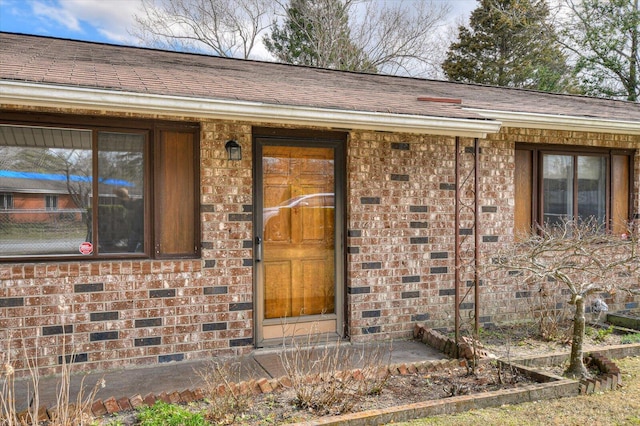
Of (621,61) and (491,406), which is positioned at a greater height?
(621,61)

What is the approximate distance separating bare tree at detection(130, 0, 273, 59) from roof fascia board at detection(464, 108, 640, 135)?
14579 millimetres

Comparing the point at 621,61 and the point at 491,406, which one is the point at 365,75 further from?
the point at 621,61

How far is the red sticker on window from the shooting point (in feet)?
15.8

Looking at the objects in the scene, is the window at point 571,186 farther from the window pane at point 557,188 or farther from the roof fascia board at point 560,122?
the roof fascia board at point 560,122

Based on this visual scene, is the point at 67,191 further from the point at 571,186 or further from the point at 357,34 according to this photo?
the point at 357,34

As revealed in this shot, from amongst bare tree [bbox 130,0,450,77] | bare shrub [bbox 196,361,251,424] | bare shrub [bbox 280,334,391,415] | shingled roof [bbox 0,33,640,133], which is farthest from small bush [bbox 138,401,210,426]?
bare tree [bbox 130,0,450,77]

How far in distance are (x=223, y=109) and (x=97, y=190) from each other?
152 cm

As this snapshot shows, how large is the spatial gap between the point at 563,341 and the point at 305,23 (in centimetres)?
1651

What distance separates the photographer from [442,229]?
624 centimetres

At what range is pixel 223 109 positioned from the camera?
4418 mm

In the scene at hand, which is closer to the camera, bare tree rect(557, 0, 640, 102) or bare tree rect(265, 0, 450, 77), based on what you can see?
bare tree rect(557, 0, 640, 102)

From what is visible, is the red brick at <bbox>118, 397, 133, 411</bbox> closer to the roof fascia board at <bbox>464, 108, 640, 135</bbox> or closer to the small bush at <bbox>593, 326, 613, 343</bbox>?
the roof fascia board at <bbox>464, 108, 640, 135</bbox>

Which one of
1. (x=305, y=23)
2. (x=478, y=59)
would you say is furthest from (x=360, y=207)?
(x=478, y=59)

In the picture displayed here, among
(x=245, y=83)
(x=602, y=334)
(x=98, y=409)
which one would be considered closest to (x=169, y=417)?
(x=98, y=409)
